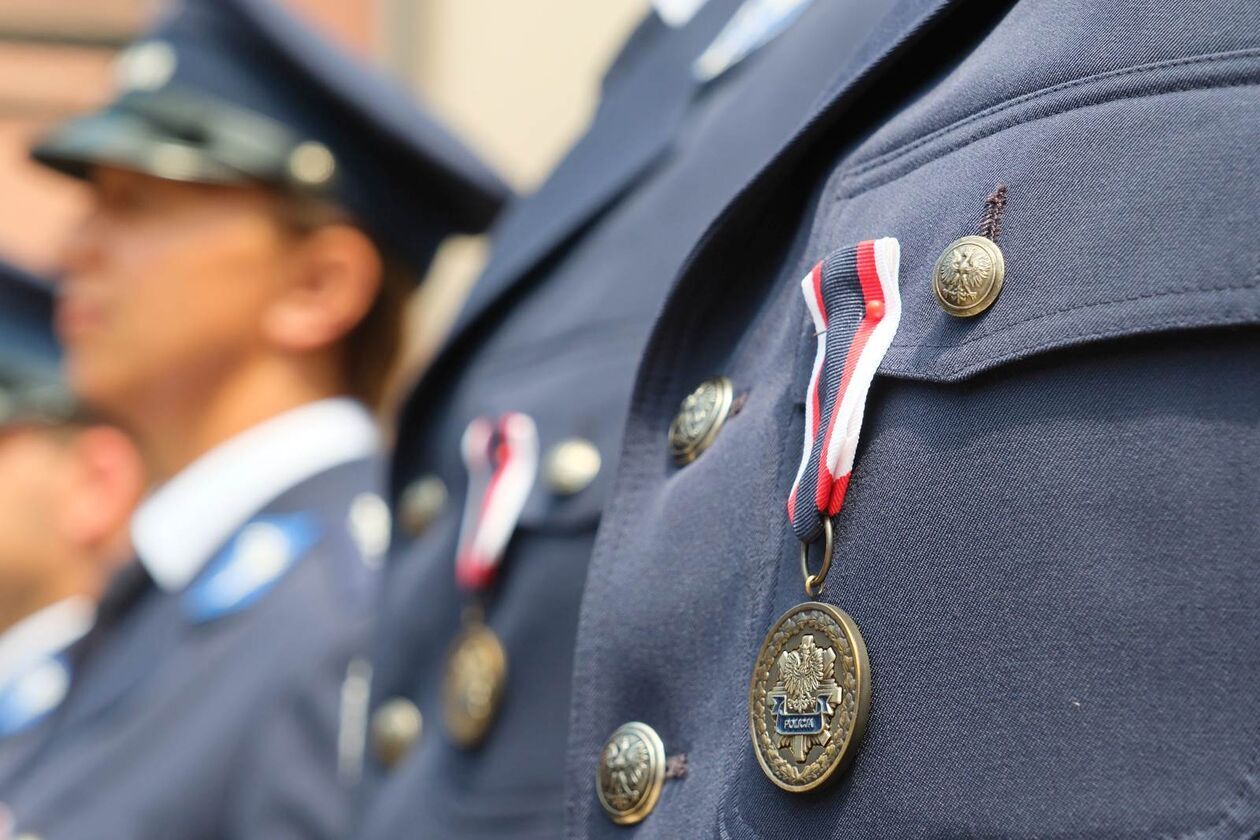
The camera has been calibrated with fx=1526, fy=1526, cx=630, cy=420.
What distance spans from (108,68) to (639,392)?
9.36ft

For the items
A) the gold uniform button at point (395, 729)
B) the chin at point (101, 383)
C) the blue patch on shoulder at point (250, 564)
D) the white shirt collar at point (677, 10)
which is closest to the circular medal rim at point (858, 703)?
the gold uniform button at point (395, 729)

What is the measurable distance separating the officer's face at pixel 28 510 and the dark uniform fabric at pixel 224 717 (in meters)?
0.71

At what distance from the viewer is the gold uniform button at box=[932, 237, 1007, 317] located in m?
0.52

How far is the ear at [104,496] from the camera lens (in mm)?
2453

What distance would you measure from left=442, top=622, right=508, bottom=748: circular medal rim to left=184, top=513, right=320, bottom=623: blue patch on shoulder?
80cm

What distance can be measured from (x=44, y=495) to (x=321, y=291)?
1007mm

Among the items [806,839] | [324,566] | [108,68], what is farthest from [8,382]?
[806,839]

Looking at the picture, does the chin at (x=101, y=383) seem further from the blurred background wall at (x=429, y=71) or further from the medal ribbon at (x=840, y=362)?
the medal ribbon at (x=840, y=362)

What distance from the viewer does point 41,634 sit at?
8.08 ft

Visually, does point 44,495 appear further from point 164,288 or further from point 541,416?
point 541,416

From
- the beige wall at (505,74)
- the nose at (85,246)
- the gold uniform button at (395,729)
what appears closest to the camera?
the gold uniform button at (395,729)

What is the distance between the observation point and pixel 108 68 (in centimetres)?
325

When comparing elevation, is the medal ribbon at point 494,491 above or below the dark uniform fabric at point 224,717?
above

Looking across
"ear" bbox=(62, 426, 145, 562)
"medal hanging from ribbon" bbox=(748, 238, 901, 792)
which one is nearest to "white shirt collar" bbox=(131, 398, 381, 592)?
"ear" bbox=(62, 426, 145, 562)
